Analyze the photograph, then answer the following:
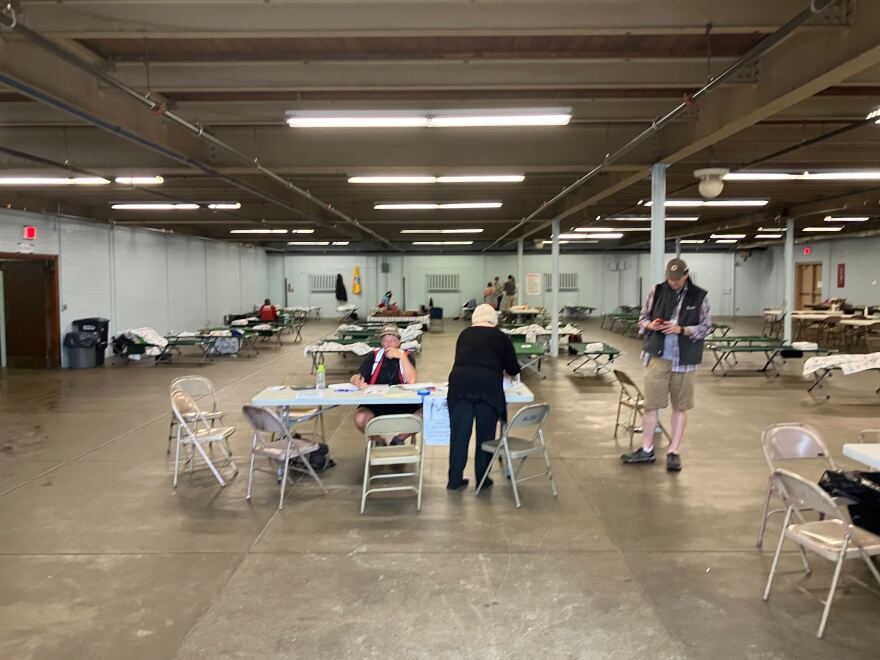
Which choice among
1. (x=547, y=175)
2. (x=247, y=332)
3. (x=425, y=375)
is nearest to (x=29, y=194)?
(x=247, y=332)

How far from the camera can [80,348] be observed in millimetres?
13234

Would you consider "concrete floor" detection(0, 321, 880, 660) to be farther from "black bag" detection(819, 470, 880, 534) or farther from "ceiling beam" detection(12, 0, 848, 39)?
"ceiling beam" detection(12, 0, 848, 39)

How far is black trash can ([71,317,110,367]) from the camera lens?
13.5 m

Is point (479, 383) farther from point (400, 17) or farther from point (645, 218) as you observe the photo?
point (645, 218)

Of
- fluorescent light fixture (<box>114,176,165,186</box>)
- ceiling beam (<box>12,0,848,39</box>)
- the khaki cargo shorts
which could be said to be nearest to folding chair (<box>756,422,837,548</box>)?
the khaki cargo shorts

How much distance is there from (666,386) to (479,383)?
6.15ft

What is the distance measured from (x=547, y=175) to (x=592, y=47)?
16.7ft

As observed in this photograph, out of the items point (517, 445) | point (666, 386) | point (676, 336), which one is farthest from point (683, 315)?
point (517, 445)

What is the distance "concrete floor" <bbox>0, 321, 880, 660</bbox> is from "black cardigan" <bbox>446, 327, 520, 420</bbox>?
78 centimetres

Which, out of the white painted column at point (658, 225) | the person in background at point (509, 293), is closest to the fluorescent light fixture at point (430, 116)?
the white painted column at point (658, 225)

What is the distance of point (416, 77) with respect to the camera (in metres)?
5.53

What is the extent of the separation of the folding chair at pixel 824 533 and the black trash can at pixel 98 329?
44.0ft

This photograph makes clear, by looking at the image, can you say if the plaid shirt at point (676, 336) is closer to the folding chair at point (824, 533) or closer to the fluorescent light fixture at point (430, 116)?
the fluorescent light fixture at point (430, 116)

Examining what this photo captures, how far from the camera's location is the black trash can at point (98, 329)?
13.5m
